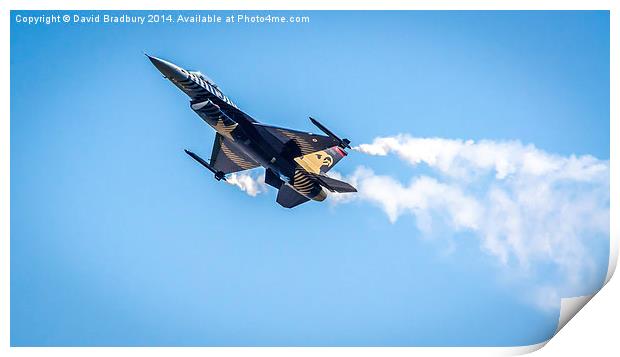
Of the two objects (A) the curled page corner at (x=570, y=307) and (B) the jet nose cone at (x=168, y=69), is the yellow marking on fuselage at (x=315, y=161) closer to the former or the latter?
(B) the jet nose cone at (x=168, y=69)

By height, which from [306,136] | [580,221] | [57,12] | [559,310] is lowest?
[559,310]

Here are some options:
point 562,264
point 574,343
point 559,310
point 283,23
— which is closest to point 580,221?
point 562,264

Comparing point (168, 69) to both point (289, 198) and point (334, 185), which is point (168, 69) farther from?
point (334, 185)

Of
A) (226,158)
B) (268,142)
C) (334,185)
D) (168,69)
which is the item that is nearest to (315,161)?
(334,185)

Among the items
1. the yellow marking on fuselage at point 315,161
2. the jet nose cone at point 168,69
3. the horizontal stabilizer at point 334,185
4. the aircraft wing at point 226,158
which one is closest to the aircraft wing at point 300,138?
the yellow marking on fuselage at point 315,161

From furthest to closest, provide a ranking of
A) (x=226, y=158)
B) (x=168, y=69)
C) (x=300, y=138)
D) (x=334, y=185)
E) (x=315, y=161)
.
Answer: (x=226, y=158)
(x=315, y=161)
(x=334, y=185)
(x=300, y=138)
(x=168, y=69)

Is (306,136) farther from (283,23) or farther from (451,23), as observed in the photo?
(451,23)

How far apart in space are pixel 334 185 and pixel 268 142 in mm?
2009

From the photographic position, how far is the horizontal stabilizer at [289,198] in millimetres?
23219

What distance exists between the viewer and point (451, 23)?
22531 millimetres

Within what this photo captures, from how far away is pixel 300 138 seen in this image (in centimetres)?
2186

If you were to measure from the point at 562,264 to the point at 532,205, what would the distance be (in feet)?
6.07

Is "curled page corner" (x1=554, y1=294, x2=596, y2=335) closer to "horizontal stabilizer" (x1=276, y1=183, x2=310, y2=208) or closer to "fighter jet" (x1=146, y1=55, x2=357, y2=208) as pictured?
"fighter jet" (x1=146, y1=55, x2=357, y2=208)
